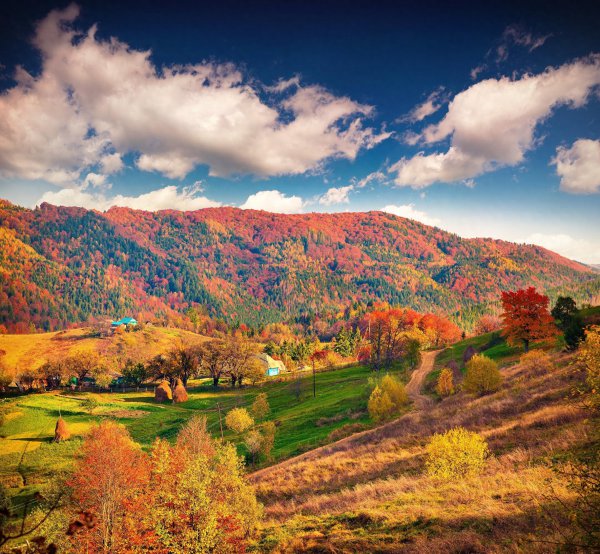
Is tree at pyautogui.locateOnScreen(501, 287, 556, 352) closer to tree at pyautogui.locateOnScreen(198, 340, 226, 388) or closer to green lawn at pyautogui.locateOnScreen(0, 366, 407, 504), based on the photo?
green lawn at pyautogui.locateOnScreen(0, 366, 407, 504)

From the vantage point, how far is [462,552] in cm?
1557

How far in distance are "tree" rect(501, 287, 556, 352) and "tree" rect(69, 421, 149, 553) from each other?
66306 millimetres

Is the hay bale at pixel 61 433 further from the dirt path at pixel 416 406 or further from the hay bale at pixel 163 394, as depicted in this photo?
the dirt path at pixel 416 406

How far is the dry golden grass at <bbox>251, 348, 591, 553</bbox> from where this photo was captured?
660 inches

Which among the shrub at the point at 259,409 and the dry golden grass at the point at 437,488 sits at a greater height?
the dry golden grass at the point at 437,488

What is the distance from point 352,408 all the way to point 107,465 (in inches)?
1649

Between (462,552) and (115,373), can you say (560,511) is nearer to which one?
(462,552)

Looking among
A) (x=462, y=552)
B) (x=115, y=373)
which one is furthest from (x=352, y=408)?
(x=115, y=373)

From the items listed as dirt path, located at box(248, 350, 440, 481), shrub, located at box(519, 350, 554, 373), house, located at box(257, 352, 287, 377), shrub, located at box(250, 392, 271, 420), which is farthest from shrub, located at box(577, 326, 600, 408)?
house, located at box(257, 352, 287, 377)

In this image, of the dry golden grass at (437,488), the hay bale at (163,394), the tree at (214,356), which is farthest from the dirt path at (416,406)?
the hay bale at (163,394)

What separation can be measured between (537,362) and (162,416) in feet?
277

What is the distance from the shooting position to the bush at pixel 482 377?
5238cm

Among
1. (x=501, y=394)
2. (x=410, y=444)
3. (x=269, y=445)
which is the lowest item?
(x=269, y=445)

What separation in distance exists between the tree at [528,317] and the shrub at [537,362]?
4.79 metres
